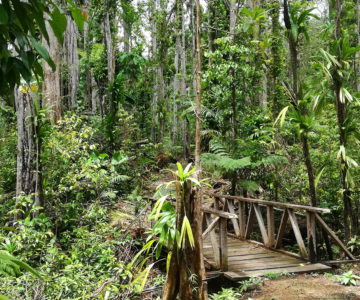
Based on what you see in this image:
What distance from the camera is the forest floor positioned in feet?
14.3

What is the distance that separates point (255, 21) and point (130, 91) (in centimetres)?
963

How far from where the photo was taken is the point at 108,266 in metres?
5.95

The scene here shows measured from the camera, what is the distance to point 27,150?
6.79 meters

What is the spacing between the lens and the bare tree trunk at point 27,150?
673 centimetres

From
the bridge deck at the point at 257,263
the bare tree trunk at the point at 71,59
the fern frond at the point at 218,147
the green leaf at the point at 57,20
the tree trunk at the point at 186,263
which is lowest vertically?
the bridge deck at the point at 257,263

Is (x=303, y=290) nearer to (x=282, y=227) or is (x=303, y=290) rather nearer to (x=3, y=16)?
(x=282, y=227)

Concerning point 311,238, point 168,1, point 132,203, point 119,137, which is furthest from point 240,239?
point 168,1

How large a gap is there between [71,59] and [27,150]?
9.17 meters

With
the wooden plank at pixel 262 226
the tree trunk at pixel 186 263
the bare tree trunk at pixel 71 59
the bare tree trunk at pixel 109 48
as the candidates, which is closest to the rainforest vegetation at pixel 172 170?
the tree trunk at pixel 186 263

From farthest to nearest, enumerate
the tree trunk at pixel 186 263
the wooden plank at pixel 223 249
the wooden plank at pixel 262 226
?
1. the wooden plank at pixel 262 226
2. the wooden plank at pixel 223 249
3. the tree trunk at pixel 186 263

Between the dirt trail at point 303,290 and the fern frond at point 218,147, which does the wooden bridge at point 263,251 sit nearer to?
the dirt trail at point 303,290

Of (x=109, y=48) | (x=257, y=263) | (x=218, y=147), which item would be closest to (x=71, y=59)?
(x=109, y=48)

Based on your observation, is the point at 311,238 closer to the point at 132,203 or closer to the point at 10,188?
the point at 132,203

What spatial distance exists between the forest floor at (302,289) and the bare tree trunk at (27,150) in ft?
15.2
